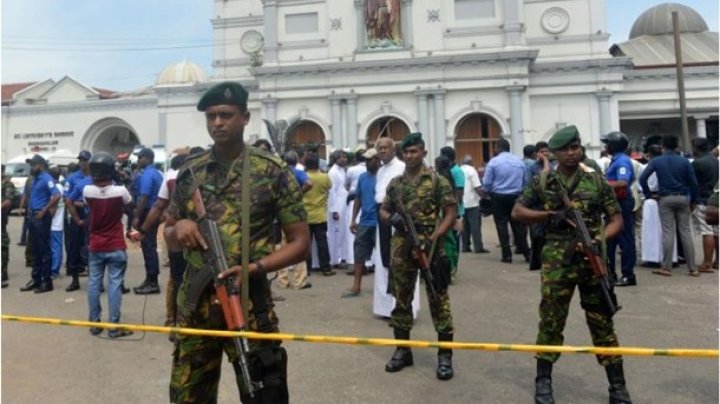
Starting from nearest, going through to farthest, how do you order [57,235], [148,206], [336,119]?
[148,206], [57,235], [336,119]

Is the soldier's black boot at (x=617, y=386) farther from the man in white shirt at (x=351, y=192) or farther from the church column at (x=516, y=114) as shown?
the church column at (x=516, y=114)

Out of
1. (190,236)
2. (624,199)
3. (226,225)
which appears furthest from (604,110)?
(190,236)

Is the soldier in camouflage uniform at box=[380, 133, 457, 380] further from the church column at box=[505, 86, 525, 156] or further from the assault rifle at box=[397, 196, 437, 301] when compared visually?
the church column at box=[505, 86, 525, 156]

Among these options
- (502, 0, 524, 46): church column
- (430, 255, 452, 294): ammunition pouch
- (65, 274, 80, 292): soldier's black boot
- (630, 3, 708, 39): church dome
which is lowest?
(65, 274, 80, 292): soldier's black boot

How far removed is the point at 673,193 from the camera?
7645 mm

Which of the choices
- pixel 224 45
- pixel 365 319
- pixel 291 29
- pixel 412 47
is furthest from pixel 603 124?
pixel 365 319

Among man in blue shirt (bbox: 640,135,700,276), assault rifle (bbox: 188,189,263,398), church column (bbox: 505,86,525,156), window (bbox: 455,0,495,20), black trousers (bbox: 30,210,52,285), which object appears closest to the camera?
assault rifle (bbox: 188,189,263,398)

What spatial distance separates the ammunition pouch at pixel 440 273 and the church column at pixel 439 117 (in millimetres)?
23649

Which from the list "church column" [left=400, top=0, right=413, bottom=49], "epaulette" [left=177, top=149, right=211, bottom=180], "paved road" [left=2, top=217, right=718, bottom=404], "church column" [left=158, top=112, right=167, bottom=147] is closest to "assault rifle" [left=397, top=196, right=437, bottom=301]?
"paved road" [left=2, top=217, right=718, bottom=404]

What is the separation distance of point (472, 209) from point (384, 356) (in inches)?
238

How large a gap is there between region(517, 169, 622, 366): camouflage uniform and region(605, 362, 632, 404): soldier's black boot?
0.04 m

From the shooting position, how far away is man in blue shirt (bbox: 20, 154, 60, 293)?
7.79m

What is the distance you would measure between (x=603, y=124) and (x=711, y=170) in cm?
2143

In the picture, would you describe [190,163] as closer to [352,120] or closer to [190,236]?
[190,236]
